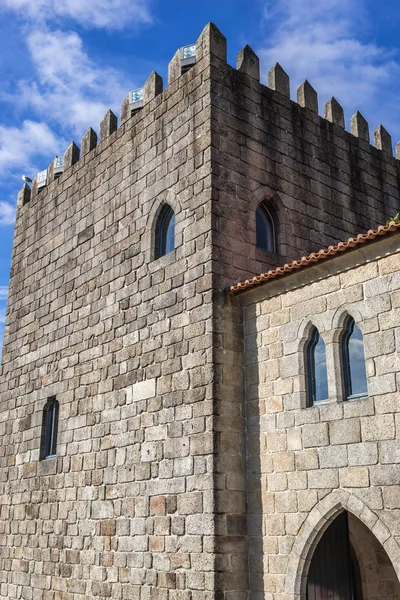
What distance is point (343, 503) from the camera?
6301 mm

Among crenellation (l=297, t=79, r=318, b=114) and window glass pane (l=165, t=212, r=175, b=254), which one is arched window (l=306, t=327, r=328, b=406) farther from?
crenellation (l=297, t=79, r=318, b=114)

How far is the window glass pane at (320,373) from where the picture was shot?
6.86 m

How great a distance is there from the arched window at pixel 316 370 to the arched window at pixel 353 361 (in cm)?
28

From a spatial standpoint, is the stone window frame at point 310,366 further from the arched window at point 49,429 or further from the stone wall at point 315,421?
the arched window at point 49,429

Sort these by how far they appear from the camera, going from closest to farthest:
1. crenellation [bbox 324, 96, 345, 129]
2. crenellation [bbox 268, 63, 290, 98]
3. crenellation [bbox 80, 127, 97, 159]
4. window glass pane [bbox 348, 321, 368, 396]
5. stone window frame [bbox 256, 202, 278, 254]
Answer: window glass pane [bbox 348, 321, 368, 396], stone window frame [bbox 256, 202, 278, 254], crenellation [bbox 268, 63, 290, 98], crenellation [bbox 324, 96, 345, 129], crenellation [bbox 80, 127, 97, 159]

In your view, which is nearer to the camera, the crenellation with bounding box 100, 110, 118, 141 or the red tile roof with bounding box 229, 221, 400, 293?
the red tile roof with bounding box 229, 221, 400, 293

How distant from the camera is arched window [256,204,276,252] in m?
8.83

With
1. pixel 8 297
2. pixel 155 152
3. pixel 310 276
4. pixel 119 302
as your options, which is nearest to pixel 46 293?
pixel 8 297

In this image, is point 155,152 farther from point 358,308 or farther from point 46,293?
point 358,308

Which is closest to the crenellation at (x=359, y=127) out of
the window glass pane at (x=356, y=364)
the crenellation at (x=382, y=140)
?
the crenellation at (x=382, y=140)

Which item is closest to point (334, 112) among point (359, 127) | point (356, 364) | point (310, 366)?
point (359, 127)

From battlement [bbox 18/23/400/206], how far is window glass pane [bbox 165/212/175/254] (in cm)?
190

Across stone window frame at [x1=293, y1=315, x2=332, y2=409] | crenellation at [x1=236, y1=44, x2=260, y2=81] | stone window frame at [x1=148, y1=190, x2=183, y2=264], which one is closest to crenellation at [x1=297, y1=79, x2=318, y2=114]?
crenellation at [x1=236, y1=44, x2=260, y2=81]

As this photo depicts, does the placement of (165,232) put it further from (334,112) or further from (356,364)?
(334,112)
